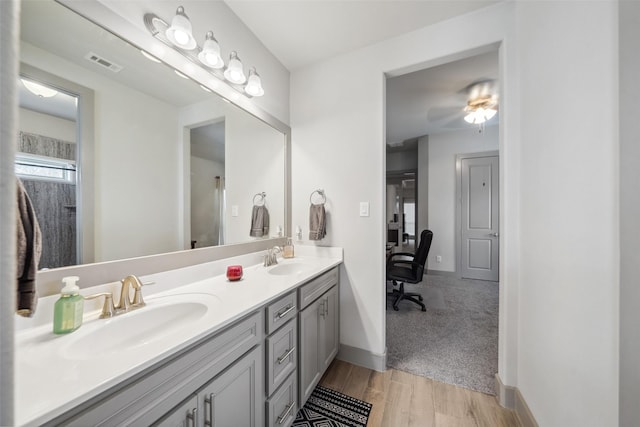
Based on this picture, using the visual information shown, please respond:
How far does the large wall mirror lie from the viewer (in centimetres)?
84

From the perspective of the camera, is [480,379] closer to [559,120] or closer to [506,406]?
[506,406]

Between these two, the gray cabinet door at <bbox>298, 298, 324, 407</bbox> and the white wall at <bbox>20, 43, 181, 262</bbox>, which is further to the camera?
the gray cabinet door at <bbox>298, 298, 324, 407</bbox>

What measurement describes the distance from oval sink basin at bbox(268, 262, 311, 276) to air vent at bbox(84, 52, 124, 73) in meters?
1.37

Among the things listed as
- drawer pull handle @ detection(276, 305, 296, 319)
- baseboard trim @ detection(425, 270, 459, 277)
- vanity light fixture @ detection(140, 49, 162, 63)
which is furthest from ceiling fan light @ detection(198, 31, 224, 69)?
baseboard trim @ detection(425, 270, 459, 277)

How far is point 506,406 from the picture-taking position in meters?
1.42

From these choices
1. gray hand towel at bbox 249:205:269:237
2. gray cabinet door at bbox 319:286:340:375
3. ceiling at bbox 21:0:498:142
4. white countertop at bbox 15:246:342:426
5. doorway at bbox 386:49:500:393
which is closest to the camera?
white countertop at bbox 15:246:342:426

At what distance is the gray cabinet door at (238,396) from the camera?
2.60ft

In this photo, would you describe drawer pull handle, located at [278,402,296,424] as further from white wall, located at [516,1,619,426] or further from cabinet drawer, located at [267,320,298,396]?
white wall, located at [516,1,619,426]

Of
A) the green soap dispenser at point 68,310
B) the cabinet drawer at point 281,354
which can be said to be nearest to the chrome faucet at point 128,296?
the green soap dispenser at point 68,310

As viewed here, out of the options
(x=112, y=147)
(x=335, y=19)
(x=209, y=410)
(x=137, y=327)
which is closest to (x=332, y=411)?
(x=209, y=410)

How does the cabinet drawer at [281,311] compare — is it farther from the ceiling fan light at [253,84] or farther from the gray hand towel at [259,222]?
the ceiling fan light at [253,84]

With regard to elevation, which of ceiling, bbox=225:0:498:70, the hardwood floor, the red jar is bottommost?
the hardwood floor

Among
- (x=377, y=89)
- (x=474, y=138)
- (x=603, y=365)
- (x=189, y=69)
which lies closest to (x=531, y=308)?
(x=603, y=365)

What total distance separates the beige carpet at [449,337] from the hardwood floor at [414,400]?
95 millimetres
